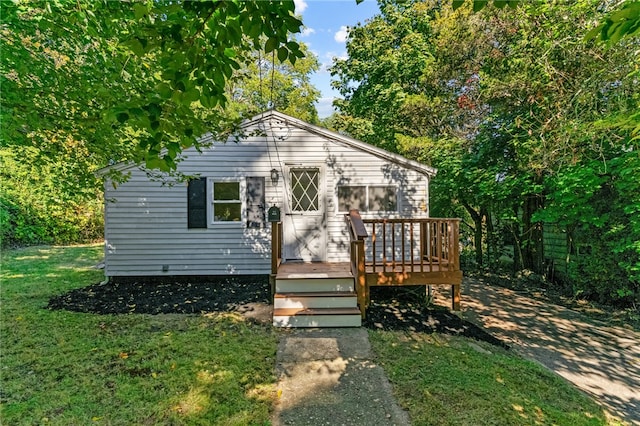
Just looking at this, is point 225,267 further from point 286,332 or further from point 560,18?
point 560,18

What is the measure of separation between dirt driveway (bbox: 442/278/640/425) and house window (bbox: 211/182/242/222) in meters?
5.01

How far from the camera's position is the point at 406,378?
335 cm

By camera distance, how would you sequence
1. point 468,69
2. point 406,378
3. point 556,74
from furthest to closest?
point 468,69, point 556,74, point 406,378

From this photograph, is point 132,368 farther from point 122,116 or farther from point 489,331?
point 489,331

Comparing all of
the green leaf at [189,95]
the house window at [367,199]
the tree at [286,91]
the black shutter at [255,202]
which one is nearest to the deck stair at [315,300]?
the black shutter at [255,202]

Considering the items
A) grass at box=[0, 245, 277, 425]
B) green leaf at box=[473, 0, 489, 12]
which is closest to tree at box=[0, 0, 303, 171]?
green leaf at box=[473, 0, 489, 12]

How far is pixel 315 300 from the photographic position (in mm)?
5051

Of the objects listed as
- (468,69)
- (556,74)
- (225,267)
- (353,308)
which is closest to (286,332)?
(353,308)

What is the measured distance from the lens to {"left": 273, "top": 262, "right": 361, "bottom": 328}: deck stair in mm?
4785

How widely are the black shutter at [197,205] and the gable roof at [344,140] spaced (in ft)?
5.49

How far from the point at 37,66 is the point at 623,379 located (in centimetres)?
737

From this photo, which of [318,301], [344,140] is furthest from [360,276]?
[344,140]

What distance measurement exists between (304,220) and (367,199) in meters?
1.49

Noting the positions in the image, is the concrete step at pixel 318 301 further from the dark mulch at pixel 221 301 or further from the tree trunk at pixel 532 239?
the tree trunk at pixel 532 239
